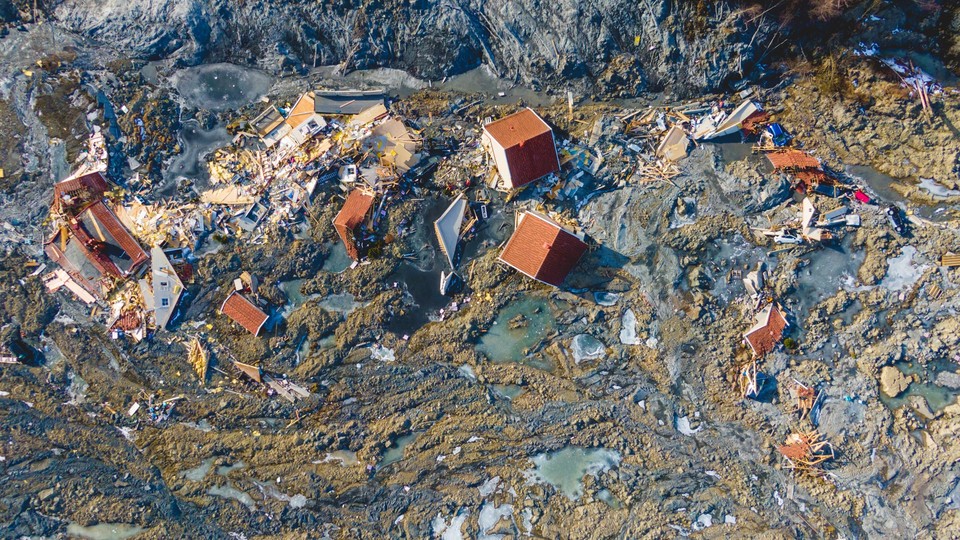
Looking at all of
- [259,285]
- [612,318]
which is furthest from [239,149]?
[612,318]

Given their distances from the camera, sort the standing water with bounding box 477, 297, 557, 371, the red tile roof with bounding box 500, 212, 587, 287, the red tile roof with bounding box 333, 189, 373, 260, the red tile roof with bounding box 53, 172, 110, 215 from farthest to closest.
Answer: the standing water with bounding box 477, 297, 557, 371, the red tile roof with bounding box 333, 189, 373, 260, the red tile roof with bounding box 53, 172, 110, 215, the red tile roof with bounding box 500, 212, 587, 287

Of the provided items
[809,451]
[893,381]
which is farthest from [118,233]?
[893,381]

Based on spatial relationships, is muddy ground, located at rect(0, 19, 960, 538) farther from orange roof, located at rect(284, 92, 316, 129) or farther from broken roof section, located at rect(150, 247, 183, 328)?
orange roof, located at rect(284, 92, 316, 129)

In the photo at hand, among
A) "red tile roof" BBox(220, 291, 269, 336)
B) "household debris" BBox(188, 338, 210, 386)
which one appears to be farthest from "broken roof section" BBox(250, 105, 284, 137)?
"household debris" BBox(188, 338, 210, 386)

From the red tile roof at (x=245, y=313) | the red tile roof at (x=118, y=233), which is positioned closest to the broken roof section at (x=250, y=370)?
the red tile roof at (x=245, y=313)

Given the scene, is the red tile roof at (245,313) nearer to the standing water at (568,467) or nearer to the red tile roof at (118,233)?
the red tile roof at (118,233)

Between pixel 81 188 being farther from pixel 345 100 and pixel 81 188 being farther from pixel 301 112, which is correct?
pixel 345 100

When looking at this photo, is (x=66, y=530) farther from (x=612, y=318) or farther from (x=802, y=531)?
(x=802, y=531)
